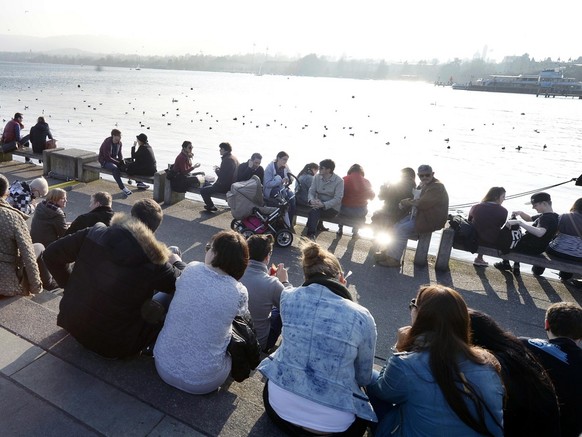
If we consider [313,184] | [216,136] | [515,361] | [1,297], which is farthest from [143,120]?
[515,361]

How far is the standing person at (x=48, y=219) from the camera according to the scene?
5.11 metres

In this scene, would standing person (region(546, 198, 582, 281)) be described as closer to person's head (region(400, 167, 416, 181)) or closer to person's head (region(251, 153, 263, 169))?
person's head (region(400, 167, 416, 181))

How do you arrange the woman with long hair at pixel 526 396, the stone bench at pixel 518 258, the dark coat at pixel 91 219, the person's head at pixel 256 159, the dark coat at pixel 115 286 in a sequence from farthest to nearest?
1. the person's head at pixel 256 159
2. the stone bench at pixel 518 258
3. the dark coat at pixel 91 219
4. the dark coat at pixel 115 286
5. the woman with long hair at pixel 526 396

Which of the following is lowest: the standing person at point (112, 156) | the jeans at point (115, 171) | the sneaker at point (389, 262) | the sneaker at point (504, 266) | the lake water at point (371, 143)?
the lake water at point (371, 143)

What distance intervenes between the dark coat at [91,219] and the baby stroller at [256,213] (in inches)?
117

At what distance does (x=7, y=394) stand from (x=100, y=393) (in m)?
0.59

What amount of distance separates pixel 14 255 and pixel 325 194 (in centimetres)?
515

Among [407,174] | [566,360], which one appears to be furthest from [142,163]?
[566,360]

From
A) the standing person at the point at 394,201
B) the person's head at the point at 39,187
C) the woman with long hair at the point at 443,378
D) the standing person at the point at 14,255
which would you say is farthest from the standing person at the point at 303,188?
the woman with long hair at the point at 443,378

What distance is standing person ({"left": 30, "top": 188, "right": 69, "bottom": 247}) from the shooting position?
5.11 m

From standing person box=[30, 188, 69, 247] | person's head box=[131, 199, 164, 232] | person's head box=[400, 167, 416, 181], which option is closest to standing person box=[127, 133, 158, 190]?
standing person box=[30, 188, 69, 247]

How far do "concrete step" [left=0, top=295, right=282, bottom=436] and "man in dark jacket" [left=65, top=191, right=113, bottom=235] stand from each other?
1.35 m

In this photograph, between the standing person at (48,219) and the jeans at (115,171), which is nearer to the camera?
the standing person at (48,219)

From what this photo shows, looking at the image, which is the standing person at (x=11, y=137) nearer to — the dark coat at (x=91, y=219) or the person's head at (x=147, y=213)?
the dark coat at (x=91, y=219)
